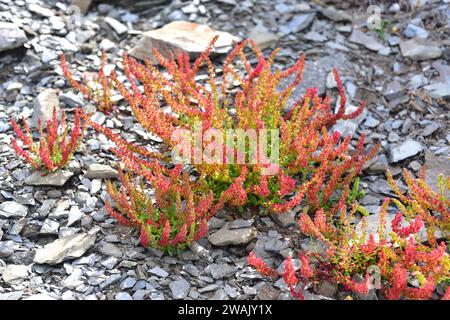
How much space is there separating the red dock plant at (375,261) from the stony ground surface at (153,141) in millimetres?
154

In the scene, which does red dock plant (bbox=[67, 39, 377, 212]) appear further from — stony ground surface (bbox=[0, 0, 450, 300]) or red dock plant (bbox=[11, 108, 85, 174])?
red dock plant (bbox=[11, 108, 85, 174])

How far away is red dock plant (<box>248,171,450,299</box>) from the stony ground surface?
15cm

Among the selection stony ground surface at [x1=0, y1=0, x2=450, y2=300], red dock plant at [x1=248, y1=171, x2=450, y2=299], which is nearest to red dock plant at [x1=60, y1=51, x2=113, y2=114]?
stony ground surface at [x1=0, y1=0, x2=450, y2=300]

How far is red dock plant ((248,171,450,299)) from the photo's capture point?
375cm

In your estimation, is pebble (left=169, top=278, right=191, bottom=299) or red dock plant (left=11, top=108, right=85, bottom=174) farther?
red dock plant (left=11, top=108, right=85, bottom=174)

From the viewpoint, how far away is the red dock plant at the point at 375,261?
12.3ft

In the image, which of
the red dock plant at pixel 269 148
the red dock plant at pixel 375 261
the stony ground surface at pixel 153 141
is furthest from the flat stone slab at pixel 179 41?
the red dock plant at pixel 375 261

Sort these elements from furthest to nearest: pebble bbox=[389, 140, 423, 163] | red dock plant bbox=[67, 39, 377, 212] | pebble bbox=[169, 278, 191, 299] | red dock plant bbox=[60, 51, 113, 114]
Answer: red dock plant bbox=[60, 51, 113, 114], pebble bbox=[389, 140, 423, 163], red dock plant bbox=[67, 39, 377, 212], pebble bbox=[169, 278, 191, 299]

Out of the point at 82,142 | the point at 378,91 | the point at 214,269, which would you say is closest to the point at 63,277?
the point at 214,269

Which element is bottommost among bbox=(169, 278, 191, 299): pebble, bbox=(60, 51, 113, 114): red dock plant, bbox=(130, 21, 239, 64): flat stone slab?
bbox=(169, 278, 191, 299): pebble

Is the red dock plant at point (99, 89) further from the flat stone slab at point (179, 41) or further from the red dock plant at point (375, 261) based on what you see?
the red dock plant at point (375, 261)

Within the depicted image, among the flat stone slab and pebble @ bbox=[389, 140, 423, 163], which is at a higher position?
the flat stone slab
